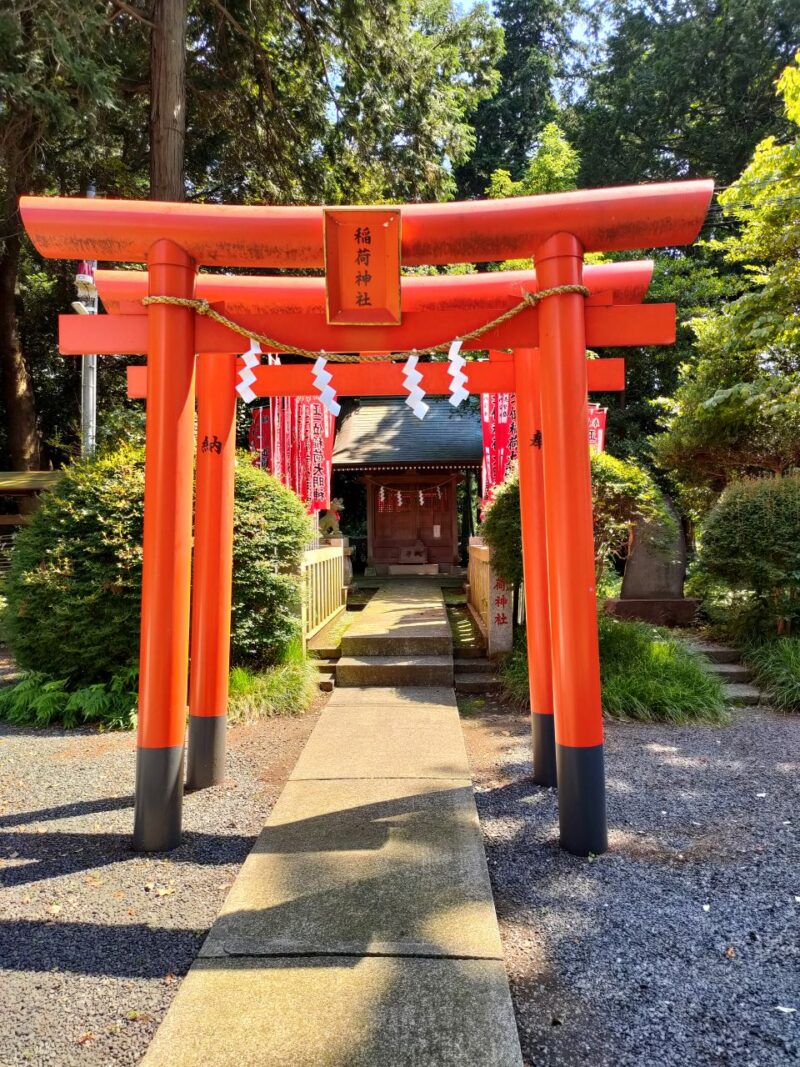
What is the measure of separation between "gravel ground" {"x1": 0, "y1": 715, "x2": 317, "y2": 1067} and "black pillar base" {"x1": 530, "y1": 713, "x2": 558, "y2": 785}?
1626mm

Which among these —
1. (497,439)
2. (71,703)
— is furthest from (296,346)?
(497,439)

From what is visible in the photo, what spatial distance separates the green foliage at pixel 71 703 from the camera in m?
5.09

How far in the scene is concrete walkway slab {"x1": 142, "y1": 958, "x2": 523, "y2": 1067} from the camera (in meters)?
1.68

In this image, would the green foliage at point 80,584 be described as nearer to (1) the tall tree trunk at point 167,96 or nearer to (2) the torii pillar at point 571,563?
(2) the torii pillar at point 571,563

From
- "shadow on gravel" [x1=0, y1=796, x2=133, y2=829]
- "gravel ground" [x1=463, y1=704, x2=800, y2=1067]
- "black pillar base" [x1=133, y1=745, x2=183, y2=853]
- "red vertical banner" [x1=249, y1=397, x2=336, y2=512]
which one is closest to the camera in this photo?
"gravel ground" [x1=463, y1=704, x2=800, y2=1067]

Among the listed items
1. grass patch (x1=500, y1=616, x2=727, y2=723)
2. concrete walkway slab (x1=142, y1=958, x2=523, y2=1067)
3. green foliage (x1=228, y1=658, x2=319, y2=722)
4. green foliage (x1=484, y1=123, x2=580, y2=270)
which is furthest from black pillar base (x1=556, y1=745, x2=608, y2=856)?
green foliage (x1=484, y1=123, x2=580, y2=270)

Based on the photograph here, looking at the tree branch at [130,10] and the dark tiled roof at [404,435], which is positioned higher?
the tree branch at [130,10]

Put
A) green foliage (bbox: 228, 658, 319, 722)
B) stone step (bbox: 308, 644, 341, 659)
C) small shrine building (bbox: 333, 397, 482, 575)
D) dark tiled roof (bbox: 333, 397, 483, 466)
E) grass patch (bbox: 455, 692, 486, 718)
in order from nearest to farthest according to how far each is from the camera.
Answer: green foliage (bbox: 228, 658, 319, 722)
grass patch (bbox: 455, 692, 486, 718)
stone step (bbox: 308, 644, 341, 659)
dark tiled roof (bbox: 333, 397, 483, 466)
small shrine building (bbox: 333, 397, 482, 575)

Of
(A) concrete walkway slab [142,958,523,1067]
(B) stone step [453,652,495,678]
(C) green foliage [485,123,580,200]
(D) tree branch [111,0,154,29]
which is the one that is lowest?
(A) concrete walkway slab [142,958,523,1067]

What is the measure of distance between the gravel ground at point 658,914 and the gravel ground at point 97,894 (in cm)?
122

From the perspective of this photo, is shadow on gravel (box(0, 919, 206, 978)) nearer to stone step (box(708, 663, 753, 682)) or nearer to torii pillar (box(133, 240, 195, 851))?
torii pillar (box(133, 240, 195, 851))

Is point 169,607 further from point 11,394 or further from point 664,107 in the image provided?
point 664,107

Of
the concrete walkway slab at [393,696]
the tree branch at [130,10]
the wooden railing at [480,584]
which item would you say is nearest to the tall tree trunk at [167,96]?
the tree branch at [130,10]

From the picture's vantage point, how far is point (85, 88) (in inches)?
Result: 298
